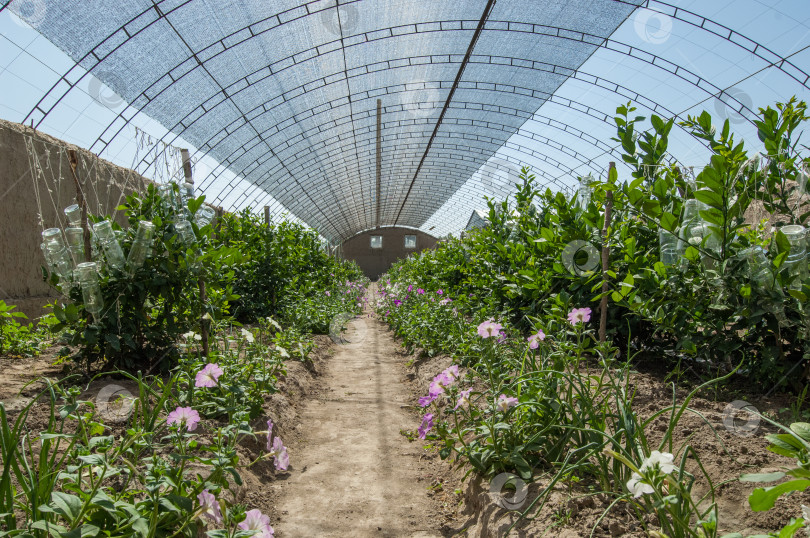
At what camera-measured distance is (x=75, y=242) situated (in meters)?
3.72

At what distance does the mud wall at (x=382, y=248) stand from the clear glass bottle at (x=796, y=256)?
38.3 metres

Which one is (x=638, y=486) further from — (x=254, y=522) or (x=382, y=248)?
(x=382, y=248)

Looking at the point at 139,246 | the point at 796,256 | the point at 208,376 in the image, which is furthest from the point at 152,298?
the point at 796,256

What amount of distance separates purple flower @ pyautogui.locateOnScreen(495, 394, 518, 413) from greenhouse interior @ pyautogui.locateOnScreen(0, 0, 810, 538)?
2cm

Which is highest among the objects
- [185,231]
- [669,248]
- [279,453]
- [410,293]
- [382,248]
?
[382,248]

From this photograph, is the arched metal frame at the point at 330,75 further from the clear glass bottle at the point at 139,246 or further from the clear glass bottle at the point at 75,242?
the clear glass bottle at the point at 139,246

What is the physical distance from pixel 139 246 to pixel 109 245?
17cm

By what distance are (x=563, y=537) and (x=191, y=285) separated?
2858 mm

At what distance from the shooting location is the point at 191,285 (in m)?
3.69

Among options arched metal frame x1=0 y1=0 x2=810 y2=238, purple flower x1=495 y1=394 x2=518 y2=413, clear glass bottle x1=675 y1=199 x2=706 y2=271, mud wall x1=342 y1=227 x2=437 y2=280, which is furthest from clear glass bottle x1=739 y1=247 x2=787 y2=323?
mud wall x1=342 y1=227 x2=437 y2=280

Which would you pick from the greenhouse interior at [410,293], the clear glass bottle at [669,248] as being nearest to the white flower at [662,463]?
the greenhouse interior at [410,293]

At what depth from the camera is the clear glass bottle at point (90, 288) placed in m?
3.17

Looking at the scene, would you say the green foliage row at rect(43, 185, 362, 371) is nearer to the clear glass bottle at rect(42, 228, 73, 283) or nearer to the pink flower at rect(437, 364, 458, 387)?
the clear glass bottle at rect(42, 228, 73, 283)

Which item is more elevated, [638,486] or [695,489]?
[638,486]
